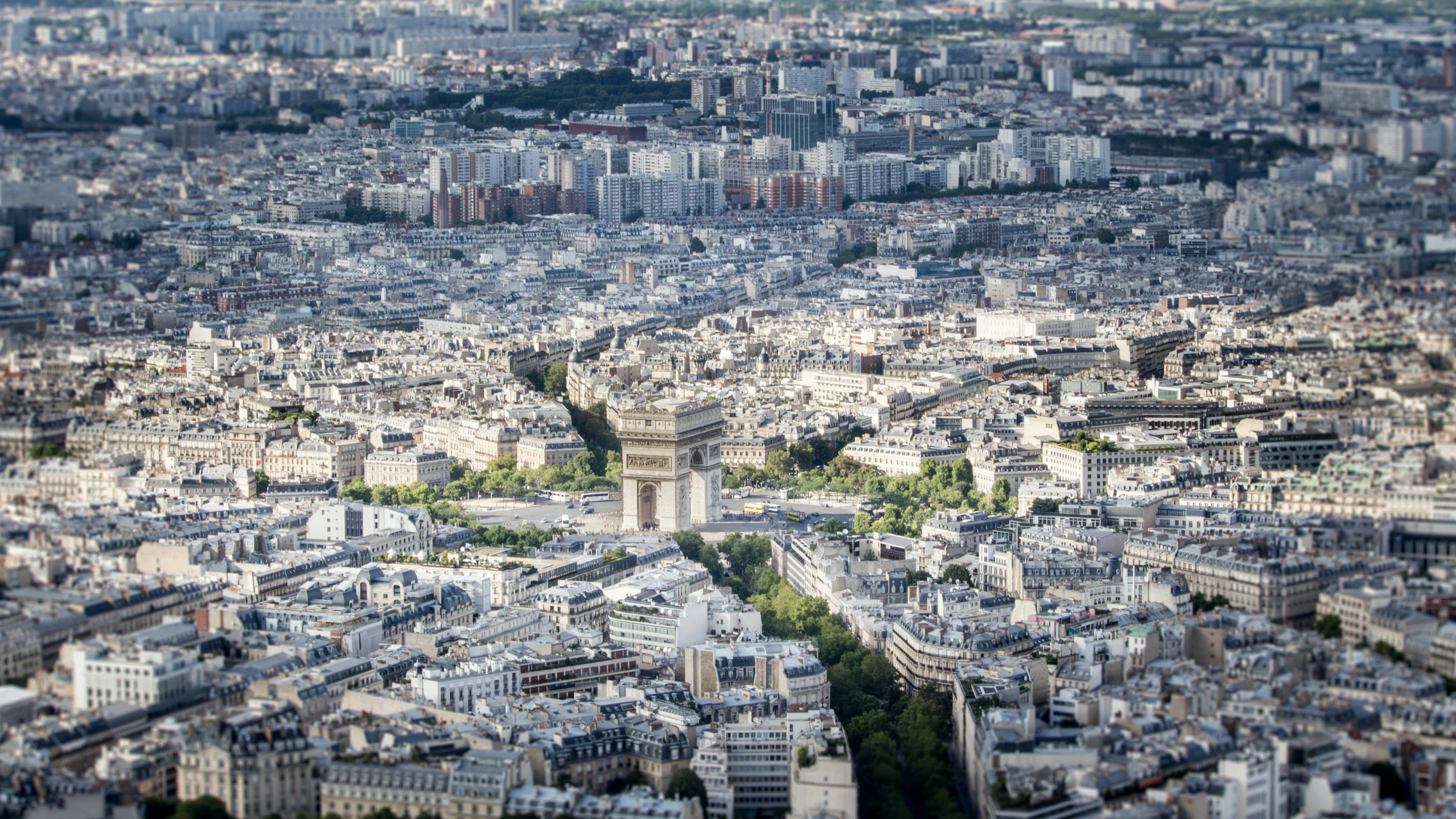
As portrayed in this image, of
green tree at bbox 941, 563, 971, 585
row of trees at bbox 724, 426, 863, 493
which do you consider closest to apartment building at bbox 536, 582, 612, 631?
green tree at bbox 941, 563, 971, 585

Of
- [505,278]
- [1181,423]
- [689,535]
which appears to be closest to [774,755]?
[689,535]

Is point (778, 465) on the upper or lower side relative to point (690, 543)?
lower

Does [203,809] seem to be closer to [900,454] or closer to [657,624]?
[657,624]

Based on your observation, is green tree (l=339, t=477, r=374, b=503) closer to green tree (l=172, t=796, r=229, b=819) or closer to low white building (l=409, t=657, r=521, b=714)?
low white building (l=409, t=657, r=521, b=714)

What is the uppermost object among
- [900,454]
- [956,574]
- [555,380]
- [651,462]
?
[651,462]

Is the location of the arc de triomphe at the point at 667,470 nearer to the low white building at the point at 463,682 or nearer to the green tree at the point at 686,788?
the low white building at the point at 463,682

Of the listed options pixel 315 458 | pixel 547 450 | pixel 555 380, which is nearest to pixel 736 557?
pixel 547 450

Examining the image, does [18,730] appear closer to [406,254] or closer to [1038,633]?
[1038,633]
